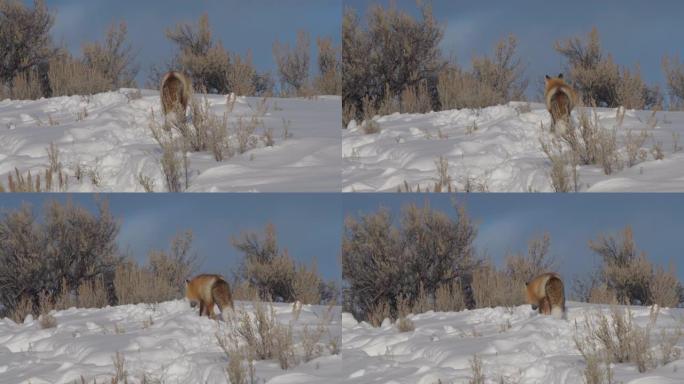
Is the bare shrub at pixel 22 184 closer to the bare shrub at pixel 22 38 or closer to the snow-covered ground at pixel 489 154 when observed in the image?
the snow-covered ground at pixel 489 154

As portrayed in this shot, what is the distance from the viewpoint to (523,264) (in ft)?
41.0

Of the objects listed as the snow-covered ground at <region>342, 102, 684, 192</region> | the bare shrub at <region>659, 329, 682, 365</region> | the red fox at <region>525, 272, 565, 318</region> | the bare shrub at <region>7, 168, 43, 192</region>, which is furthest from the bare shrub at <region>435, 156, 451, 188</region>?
the bare shrub at <region>7, 168, 43, 192</region>

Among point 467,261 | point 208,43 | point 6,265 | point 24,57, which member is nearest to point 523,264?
point 467,261

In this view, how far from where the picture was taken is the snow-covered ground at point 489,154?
895 cm

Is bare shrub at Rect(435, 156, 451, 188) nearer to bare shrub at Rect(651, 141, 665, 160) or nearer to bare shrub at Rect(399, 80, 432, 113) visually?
bare shrub at Rect(651, 141, 665, 160)

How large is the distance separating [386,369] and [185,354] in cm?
165

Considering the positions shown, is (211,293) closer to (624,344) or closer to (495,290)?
(495,290)

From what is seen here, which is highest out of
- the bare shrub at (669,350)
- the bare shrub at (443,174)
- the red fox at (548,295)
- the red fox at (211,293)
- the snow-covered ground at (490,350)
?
the bare shrub at (443,174)

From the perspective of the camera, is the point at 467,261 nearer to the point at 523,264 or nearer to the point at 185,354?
the point at 523,264

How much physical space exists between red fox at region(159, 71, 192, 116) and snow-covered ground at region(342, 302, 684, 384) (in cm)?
295

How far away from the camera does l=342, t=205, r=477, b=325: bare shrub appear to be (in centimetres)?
1283

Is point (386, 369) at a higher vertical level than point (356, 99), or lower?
lower

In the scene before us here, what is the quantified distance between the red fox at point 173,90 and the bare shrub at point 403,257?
10.2ft

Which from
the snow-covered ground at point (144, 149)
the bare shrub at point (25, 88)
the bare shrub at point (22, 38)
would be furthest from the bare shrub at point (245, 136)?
the bare shrub at point (22, 38)
